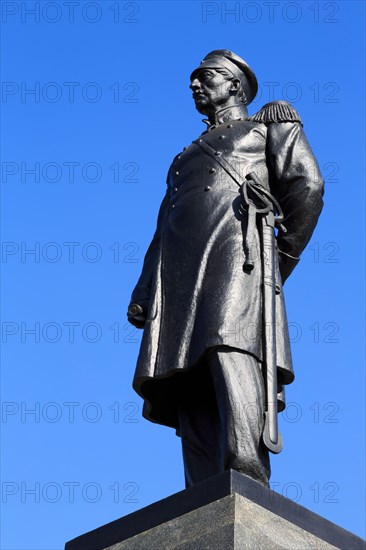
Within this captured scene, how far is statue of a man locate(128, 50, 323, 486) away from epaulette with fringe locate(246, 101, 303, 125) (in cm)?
1

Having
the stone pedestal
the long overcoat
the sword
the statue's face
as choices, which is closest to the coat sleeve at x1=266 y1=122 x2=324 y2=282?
the long overcoat

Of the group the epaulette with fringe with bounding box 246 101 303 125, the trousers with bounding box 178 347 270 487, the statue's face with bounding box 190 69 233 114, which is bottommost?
the trousers with bounding box 178 347 270 487

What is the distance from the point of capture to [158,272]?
10.3m

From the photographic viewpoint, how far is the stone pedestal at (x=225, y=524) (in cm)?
830

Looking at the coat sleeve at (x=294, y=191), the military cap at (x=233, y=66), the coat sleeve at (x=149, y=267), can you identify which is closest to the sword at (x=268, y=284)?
the coat sleeve at (x=294, y=191)

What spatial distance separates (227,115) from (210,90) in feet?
0.90

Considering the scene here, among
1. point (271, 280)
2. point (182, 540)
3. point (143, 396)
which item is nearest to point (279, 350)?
point (271, 280)

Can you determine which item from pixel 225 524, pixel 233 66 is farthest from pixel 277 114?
pixel 225 524

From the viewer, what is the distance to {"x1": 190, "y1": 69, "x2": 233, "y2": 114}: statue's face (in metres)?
11.2

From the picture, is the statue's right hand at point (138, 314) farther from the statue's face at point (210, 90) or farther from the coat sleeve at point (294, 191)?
the statue's face at point (210, 90)

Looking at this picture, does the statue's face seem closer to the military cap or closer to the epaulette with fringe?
the military cap

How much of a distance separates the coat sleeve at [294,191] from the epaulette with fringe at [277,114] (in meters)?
0.22

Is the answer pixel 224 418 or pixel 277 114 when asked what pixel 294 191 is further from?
pixel 224 418

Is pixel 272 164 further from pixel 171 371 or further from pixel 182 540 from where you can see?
pixel 182 540
